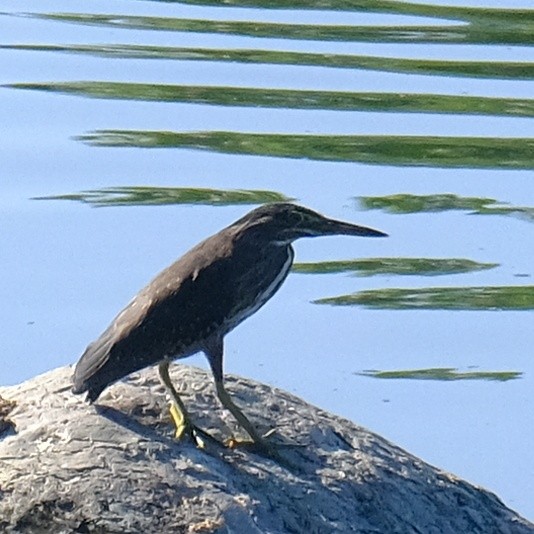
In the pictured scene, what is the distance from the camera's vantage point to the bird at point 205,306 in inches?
275

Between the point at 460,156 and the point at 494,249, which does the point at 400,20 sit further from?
the point at 494,249

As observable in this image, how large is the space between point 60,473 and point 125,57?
7.26 metres

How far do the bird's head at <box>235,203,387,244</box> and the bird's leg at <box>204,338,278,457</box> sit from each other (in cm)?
39

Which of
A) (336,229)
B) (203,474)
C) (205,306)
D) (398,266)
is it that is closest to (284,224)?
(336,229)

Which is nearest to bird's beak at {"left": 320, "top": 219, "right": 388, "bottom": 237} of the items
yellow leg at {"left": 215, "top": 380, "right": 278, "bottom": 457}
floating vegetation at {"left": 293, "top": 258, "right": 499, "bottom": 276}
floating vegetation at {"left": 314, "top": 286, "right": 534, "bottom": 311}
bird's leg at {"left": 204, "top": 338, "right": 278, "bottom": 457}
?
bird's leg at {"left": 204, "top": 338, "right": 278, "bottom": 457}

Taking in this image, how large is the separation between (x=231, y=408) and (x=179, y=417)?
0.18 m

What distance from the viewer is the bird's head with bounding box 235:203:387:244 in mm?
7240

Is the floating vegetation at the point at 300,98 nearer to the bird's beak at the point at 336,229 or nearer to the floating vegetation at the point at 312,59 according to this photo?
the floating vegetation at the point at 312,59

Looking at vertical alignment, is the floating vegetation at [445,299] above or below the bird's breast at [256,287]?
below

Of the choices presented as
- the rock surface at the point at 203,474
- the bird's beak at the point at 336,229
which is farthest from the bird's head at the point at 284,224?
the rock surface at the point at 203,474

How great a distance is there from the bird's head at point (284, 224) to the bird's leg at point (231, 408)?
1.29ft

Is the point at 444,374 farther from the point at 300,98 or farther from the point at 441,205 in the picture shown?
the point at 300,98

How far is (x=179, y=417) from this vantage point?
699 centimetres

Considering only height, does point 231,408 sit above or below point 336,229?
below
